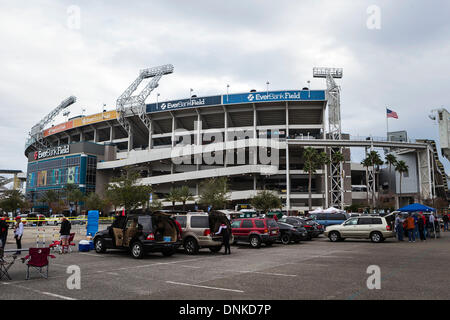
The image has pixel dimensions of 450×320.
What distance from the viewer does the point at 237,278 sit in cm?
1005

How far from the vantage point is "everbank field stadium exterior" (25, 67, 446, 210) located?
6156cm

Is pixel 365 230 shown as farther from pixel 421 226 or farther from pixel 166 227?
pixel 166 227

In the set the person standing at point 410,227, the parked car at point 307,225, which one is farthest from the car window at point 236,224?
the person standing at point 410,227

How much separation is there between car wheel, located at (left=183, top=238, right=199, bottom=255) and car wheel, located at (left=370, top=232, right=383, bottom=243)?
12.2m

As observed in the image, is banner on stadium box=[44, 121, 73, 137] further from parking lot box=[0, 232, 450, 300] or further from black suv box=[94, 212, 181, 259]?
parking lot box=[0, 232, 450, 300]

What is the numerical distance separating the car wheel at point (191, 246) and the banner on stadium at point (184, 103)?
49.8 meters

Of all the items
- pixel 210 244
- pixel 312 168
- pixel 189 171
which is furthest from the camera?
pixel 189 171

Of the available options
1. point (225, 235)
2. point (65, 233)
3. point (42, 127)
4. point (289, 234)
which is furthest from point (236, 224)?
point (42, 127)

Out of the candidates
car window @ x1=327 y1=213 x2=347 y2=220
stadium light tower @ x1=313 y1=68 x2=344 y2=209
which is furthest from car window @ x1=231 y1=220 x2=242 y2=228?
stadium light tower @ x1=313 y1=68 x2=344 y2=209

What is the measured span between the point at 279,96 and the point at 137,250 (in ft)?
169

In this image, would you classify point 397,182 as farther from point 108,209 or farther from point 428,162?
point 108,209
